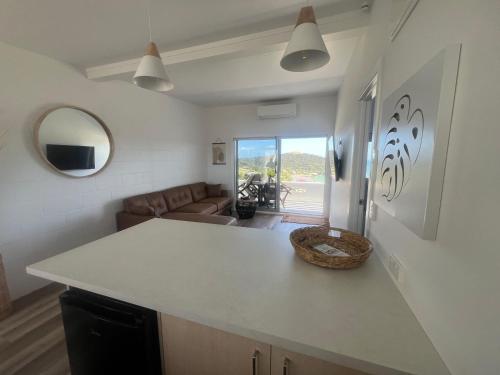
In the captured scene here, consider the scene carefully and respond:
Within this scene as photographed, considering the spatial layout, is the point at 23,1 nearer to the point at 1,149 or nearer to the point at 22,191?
the point at 1,149

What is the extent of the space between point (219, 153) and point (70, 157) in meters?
3.27

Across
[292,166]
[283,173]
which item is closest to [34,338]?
[283,173]

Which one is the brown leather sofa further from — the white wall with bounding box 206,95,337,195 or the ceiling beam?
the ceiling beam

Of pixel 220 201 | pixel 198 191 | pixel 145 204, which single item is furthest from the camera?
pixel 198 191

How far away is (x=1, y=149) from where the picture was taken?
2.00 m

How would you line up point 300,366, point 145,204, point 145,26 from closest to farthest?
point 300,366
point 145,26
point 145,204

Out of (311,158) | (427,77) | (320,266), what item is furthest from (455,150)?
(311,158)

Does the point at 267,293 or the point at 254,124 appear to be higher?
the point at 254,124

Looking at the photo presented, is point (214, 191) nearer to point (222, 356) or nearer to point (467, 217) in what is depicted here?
point (222, 356)

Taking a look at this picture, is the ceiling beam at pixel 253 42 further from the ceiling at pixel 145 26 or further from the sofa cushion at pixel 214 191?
the sofa cushion at pixel 214 191

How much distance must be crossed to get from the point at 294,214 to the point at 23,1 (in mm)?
4979

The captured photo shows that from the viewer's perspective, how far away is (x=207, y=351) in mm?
861

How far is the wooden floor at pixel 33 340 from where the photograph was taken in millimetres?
1462

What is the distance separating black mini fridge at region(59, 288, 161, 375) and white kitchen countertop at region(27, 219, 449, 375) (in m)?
0.12
